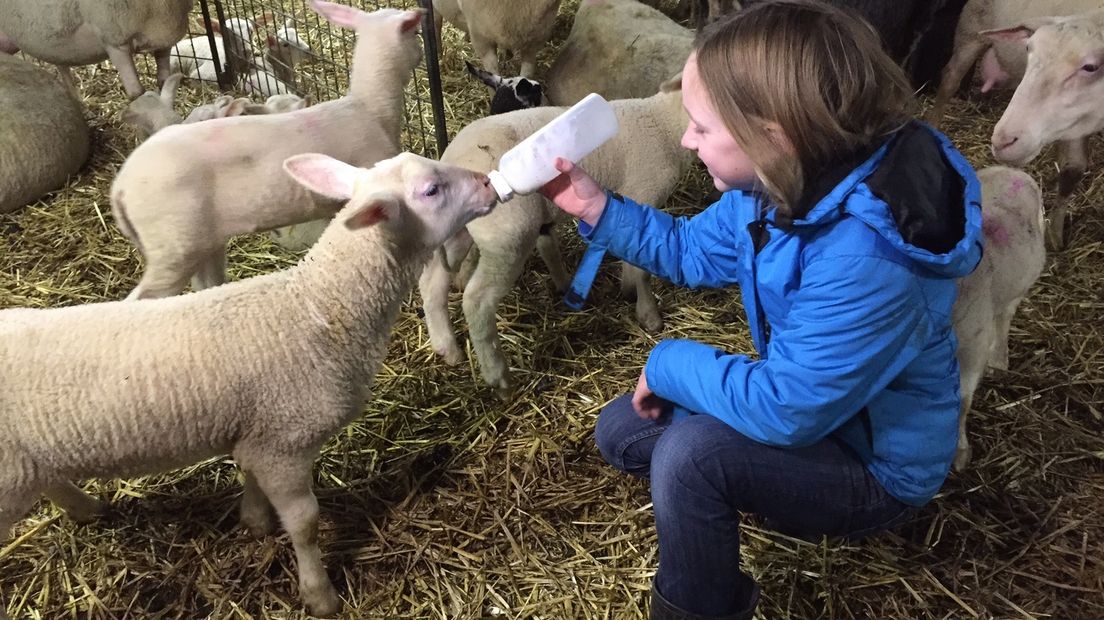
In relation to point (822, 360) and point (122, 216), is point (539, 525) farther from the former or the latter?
point (122, 216)

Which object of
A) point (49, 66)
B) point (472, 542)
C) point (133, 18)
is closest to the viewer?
point (472, 542)

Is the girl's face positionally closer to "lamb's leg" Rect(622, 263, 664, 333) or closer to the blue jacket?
the blue jacket

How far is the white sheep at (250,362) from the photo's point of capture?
1942 millimetres

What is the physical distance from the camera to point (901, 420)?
1.91m

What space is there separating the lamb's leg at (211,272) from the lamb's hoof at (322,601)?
1.49m

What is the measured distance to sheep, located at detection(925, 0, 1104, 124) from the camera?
14.9ft

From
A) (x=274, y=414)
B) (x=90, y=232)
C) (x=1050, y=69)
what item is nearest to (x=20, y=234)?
(x=90, y=232)

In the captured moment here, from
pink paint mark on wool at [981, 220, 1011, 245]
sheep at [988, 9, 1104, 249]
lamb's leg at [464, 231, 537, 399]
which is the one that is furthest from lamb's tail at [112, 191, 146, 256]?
sheep at [988, 9, 1104, 249]

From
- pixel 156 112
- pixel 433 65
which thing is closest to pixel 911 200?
pixel 433 65

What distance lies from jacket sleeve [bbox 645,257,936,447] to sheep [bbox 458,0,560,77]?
3.34 meters

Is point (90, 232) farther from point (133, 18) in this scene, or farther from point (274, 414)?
point (274, 414)

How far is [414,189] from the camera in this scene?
216 centimetres

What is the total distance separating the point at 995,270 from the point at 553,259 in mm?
1765

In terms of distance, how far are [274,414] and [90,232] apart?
257cm
